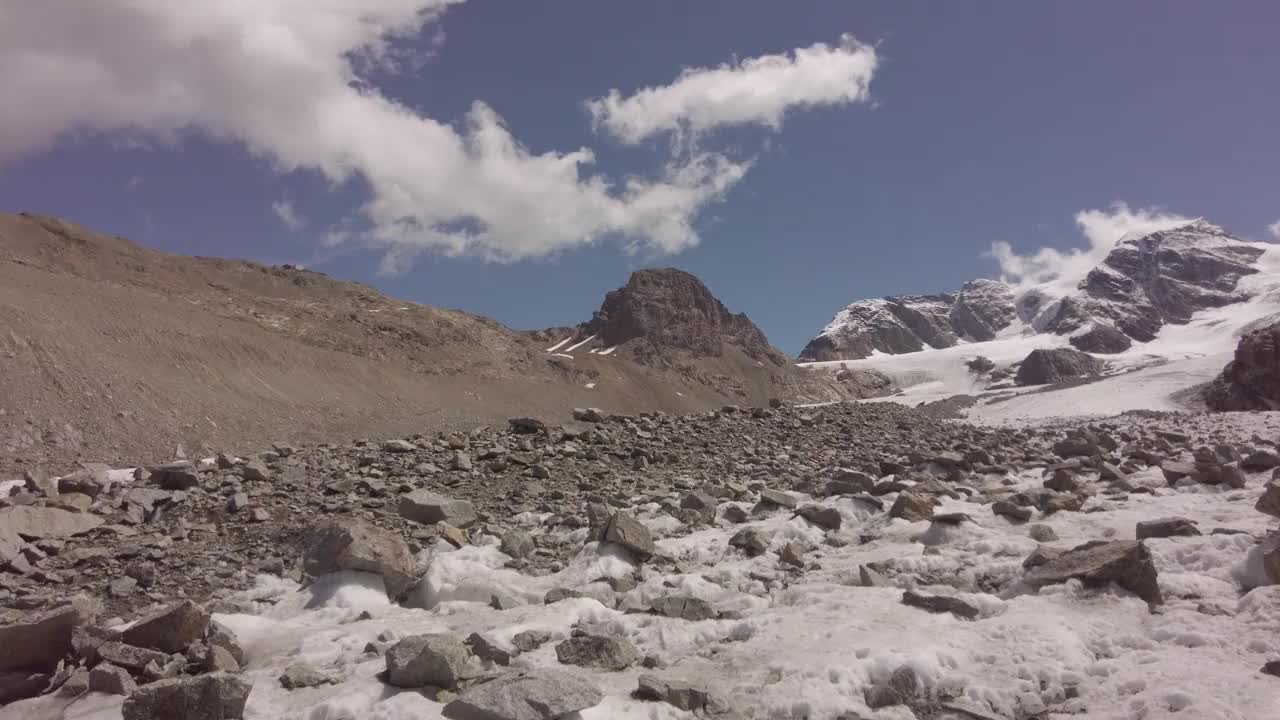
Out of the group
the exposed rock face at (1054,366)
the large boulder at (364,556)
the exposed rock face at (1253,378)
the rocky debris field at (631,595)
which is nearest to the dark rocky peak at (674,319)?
the exposed rock face at (1054,366)

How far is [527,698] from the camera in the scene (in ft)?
15.3

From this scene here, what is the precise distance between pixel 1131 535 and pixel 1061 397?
50203 millimetres

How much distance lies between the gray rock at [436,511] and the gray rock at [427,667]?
163 inches

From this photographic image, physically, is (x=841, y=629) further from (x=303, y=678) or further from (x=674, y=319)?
(x=674, y=319)

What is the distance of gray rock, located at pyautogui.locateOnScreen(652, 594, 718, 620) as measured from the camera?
22.1 ft

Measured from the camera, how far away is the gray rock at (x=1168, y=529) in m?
7.53

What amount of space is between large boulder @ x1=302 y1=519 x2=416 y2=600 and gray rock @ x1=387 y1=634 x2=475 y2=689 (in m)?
2.13

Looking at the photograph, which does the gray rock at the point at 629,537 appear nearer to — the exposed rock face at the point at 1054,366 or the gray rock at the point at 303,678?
the gray rock at the point at 303,678

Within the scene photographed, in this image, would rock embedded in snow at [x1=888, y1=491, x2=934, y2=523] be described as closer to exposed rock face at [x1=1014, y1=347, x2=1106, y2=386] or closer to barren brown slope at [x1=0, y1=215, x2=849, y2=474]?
barren brown slope at [x1=0, y1=215, x2=849, y2=474]

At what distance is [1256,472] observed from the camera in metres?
11.8

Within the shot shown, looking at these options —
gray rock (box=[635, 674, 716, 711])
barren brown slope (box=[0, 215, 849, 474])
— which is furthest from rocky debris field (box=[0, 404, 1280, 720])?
barren brown slope (box=[0, 215, 849, 474])

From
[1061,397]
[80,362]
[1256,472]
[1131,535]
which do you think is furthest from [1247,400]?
[80,362]

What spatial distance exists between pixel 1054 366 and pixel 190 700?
153633 mm

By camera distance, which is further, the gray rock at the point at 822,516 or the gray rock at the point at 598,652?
the gray rock at the point at 822,516
